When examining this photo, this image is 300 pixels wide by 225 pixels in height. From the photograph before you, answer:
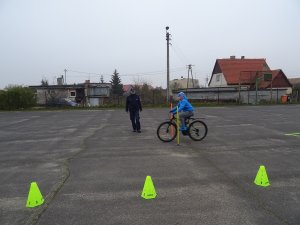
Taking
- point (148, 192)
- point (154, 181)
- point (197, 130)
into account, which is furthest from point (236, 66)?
point (148, 192)

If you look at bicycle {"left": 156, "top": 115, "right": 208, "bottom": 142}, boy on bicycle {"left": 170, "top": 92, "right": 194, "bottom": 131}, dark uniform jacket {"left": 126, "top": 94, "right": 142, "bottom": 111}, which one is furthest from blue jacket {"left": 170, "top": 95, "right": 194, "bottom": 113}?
dark uniform jacket {"left": 126, "top": 94, "right": 142, "bottom": 111}

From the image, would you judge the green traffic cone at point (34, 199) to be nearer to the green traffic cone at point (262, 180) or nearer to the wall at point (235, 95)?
the green traffic cone at point (262, 180)

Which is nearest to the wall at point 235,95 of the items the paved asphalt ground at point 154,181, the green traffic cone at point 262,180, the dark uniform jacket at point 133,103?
the dark uniform jacket at point 133,103

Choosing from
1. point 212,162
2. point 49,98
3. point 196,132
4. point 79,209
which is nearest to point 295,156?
point 212,162

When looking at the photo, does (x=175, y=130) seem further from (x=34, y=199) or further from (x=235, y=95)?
(x=235, y=95)

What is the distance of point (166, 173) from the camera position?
19.2 feet

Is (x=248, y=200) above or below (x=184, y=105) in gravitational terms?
below

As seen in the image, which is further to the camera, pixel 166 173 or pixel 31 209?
pixel 166 173

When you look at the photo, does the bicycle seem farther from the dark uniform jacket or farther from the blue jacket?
the dark uniform jacket

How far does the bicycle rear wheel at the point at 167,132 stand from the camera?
9.43 meters

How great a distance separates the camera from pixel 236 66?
1943 inches

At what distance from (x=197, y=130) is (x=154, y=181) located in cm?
456

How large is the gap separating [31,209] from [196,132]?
6377mm

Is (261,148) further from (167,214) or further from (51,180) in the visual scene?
(51,180)
